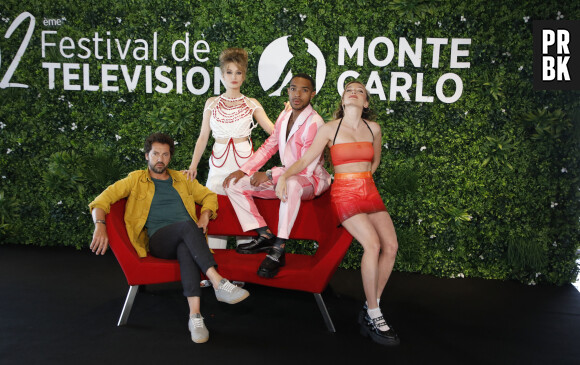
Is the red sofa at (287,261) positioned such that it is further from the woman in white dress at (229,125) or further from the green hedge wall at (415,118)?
the green hedge wall at (415,118)

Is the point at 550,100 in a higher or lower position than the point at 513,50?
lower

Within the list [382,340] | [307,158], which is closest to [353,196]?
[307,158]

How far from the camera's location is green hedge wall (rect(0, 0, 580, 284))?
4602 millimetres

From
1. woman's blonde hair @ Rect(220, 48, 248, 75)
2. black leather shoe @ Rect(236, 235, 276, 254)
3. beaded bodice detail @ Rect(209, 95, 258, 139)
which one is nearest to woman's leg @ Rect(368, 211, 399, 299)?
black leather shoe @ Rect(236, 235, 276, 254)

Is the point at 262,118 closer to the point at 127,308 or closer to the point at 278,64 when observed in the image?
the point at 278,64

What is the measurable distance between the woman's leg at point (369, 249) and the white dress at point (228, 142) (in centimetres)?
133

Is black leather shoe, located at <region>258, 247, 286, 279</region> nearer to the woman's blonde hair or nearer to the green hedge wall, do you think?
the green hedge wall

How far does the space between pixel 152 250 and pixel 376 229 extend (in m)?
1.58

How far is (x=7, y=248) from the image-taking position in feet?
17.6

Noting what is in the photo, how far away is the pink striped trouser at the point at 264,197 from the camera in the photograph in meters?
3.74

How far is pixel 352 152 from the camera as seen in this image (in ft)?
11.8

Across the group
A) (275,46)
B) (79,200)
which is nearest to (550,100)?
(275,46)

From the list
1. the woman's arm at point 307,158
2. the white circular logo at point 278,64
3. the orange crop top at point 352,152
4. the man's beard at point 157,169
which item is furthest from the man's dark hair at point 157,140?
the white circular logo at point 278,64

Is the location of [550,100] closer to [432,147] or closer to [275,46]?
[432,147]
